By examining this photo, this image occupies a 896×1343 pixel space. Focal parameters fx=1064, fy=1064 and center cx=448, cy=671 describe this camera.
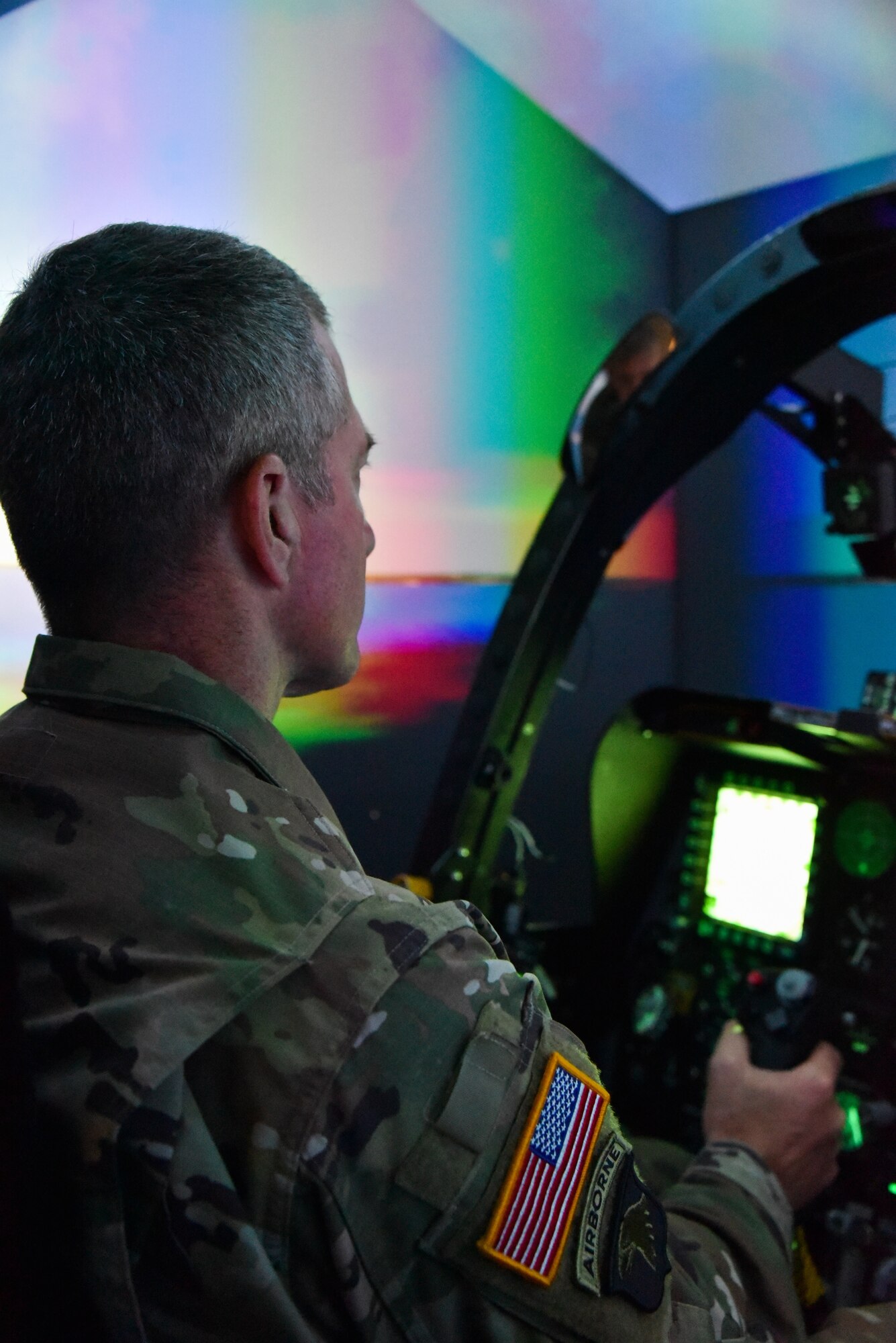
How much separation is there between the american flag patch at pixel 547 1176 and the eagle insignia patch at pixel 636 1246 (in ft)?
0.13

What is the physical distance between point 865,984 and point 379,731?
87 centimetres

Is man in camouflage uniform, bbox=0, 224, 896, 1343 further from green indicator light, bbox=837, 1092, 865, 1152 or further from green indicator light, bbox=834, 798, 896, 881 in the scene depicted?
green indicator light, bbox=834, 798, 896, 881

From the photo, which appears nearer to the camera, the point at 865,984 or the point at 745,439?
the point at 865,984

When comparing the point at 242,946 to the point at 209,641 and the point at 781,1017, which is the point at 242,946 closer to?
the point at 209,641

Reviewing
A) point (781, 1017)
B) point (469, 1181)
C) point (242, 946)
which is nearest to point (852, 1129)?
point (781, 1017)

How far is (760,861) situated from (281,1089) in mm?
1112

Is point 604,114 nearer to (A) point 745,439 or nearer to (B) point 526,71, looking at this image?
(B) point 526,71

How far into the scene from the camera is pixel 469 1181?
55 centimetres

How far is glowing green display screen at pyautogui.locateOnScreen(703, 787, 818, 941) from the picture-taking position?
147cm

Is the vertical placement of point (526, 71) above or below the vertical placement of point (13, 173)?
above

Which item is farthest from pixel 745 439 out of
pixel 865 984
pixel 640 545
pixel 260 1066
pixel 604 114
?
pixel 260 1066

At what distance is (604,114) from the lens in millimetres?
2131

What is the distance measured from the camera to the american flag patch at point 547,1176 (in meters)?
0.56

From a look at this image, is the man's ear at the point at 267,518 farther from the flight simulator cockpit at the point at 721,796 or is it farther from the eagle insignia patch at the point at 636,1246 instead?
the flight simulator cockpit at the point at 721,796
